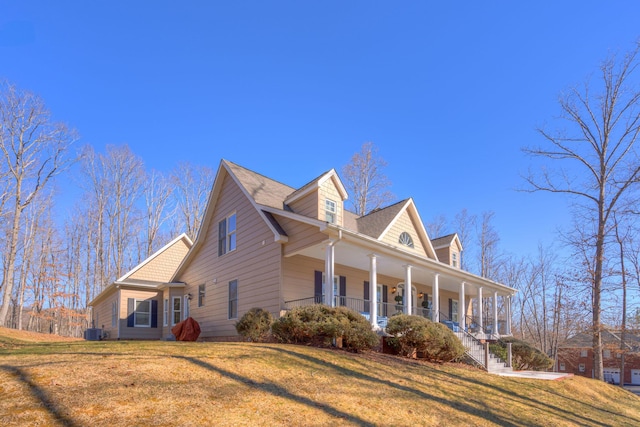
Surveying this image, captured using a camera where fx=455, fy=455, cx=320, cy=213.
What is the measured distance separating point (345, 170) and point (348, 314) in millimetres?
21942

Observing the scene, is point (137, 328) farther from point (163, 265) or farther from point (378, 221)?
point (378, 221)

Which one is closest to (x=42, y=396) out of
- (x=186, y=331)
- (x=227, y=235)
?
(x=186, y=331)

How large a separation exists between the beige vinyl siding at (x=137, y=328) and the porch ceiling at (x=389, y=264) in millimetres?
10554

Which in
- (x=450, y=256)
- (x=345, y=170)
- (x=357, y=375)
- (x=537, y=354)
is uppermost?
(x=345, y=170)

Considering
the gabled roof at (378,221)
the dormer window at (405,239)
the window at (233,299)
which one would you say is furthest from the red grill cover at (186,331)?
the dormer window at (405,239)

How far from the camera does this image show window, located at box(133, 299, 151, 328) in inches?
856

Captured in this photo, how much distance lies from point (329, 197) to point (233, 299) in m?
5.22

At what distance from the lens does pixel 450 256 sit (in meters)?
23.4

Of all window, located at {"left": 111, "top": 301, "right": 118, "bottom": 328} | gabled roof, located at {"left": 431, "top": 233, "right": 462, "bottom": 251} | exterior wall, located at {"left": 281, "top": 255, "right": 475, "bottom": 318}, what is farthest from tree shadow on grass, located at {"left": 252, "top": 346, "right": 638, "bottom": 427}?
A: window, located at {"left": 111, "top": 301, "right": 118, "bottom": 328}

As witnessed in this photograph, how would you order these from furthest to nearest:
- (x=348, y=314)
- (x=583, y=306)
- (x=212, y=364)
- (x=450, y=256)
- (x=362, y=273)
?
(x=450, y=256)
(x=583, y=306)
(x=362, y=273)
(x=348, y=314)
(x=212, y=364)

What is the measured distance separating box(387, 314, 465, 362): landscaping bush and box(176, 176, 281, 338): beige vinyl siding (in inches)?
152

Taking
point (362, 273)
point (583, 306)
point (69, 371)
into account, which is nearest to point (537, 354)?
point (583, 306)

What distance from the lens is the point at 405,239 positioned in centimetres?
1972

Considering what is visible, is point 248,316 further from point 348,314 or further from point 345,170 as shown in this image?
point 345,170
